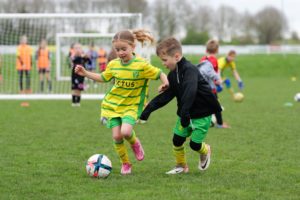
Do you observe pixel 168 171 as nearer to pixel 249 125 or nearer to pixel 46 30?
pixel 249 125

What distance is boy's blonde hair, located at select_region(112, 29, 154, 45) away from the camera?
6504mm

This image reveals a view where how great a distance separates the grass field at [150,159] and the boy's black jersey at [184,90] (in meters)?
0.75

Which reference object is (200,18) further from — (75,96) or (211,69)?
(211,69)

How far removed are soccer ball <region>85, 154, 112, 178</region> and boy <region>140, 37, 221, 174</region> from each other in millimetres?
667

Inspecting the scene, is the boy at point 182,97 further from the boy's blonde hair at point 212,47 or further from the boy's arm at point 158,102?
the boy's blonde hair at point 212,47

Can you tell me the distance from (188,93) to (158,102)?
1.78ft

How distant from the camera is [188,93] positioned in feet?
19.6

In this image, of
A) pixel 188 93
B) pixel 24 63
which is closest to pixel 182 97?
pixel 188 93

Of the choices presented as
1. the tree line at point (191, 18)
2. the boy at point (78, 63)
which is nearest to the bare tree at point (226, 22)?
the tree line at point (191, 18)

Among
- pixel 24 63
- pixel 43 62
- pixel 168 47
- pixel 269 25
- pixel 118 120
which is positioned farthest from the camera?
pixel 269 25

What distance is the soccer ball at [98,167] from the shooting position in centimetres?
625

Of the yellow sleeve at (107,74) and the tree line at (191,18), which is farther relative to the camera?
the tree line at (191,18)

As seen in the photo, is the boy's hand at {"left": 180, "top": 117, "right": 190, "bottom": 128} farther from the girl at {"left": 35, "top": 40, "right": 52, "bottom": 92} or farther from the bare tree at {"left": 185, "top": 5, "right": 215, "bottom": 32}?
the bare tree at {"left": 185, "top": 5, "right": 215, "bottom": 32}

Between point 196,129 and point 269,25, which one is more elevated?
point 196,129
